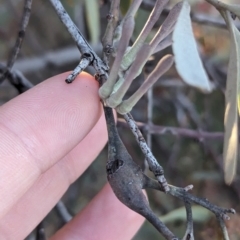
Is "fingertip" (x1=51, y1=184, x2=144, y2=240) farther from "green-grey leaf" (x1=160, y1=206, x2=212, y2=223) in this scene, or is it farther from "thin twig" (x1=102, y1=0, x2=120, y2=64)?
"thin twig" (x1=102, y1=0, x2=120, y2=64)

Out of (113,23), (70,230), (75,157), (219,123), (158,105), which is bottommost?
(219,123)

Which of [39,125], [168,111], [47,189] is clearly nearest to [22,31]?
[39,125]

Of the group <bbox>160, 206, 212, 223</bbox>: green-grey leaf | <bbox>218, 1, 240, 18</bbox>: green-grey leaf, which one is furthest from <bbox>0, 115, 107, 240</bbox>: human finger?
<bbox>218, 1, 240, 18</bbox>: green-grey leaf

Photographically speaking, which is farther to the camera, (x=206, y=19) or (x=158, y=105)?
(x=158, y=105)

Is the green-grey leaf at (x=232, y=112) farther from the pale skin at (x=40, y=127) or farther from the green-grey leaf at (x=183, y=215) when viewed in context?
the green-grey leaf at (x=183, y=215)

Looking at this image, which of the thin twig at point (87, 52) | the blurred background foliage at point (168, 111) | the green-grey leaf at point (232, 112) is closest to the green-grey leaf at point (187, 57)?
the green-grey leaf at point (232, 112)

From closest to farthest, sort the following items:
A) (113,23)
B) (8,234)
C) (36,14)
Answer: (113,23) < (8,234) < (36,14)

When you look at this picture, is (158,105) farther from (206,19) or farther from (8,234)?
(8,234)

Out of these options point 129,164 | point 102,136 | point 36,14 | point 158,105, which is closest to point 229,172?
point 129,164

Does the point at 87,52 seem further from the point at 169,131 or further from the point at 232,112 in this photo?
the point at 169,131
